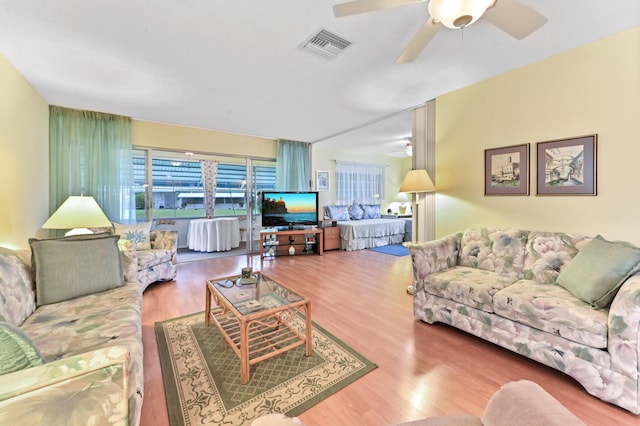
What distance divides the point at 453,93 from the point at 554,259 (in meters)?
2.14

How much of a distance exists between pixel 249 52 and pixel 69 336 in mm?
2455

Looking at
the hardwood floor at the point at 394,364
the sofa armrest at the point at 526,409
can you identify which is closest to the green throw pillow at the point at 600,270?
the hardwood floor at the point at 394,364

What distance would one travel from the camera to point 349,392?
1.59m

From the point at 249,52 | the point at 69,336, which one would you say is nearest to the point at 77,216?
the point at 69,336

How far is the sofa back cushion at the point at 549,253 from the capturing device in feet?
7.13

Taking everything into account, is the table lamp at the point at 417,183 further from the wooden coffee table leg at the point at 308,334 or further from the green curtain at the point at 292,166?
the green curtain at the point at 292,166

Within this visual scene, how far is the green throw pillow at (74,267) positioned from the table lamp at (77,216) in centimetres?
94

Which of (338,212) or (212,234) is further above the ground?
(338,212)

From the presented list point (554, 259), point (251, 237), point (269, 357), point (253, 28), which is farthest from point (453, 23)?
point (251, 237)

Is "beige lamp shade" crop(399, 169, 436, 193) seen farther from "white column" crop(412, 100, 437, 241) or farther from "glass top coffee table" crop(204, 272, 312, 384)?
"glass top coffee table" crop(204, 272, 312, 384)

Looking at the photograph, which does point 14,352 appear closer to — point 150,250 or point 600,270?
point 600,270

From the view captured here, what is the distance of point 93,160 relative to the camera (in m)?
3.98

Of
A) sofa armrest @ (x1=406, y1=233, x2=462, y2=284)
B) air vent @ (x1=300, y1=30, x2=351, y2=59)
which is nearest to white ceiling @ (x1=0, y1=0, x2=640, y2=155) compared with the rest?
air vent @ (x1=300, y1=30, x2=351, y2=59)

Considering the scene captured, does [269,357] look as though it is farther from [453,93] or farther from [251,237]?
[251,237]
